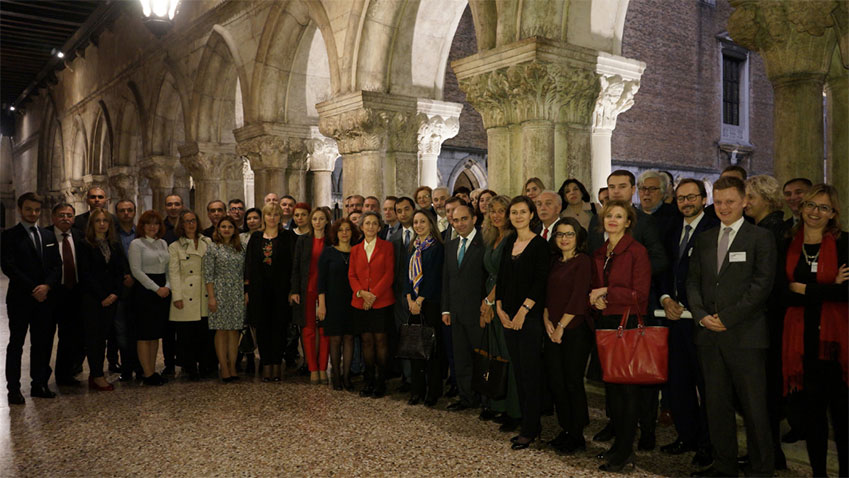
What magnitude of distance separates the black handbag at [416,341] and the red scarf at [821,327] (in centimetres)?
223

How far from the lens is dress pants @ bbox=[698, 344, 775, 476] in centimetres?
301

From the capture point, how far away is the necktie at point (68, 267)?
511 centimetres

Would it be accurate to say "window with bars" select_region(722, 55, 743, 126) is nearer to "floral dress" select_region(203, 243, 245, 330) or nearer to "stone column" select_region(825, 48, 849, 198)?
"stone column" select_region(825, 48, 849, 198)

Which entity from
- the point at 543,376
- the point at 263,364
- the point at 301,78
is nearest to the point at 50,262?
the point at 263,364

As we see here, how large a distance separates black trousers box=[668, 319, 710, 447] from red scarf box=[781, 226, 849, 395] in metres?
0.51

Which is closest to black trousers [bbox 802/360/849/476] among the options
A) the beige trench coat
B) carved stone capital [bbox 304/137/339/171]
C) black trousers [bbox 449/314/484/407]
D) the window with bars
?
black trousers [bbox 449/314/484/407]

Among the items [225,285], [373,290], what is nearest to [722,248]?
[373,290]

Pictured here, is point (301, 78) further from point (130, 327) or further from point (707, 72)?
point (707, 72)

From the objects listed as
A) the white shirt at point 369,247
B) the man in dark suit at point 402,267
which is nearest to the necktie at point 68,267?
the white shirt at point 369,247

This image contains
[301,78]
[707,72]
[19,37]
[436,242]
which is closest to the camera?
[436,242]

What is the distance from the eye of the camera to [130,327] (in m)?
5.60

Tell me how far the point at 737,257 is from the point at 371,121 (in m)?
4.71

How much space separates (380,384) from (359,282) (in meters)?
0.78

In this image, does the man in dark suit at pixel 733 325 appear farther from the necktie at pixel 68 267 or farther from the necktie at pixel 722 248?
the necktie at pixel 68 267
